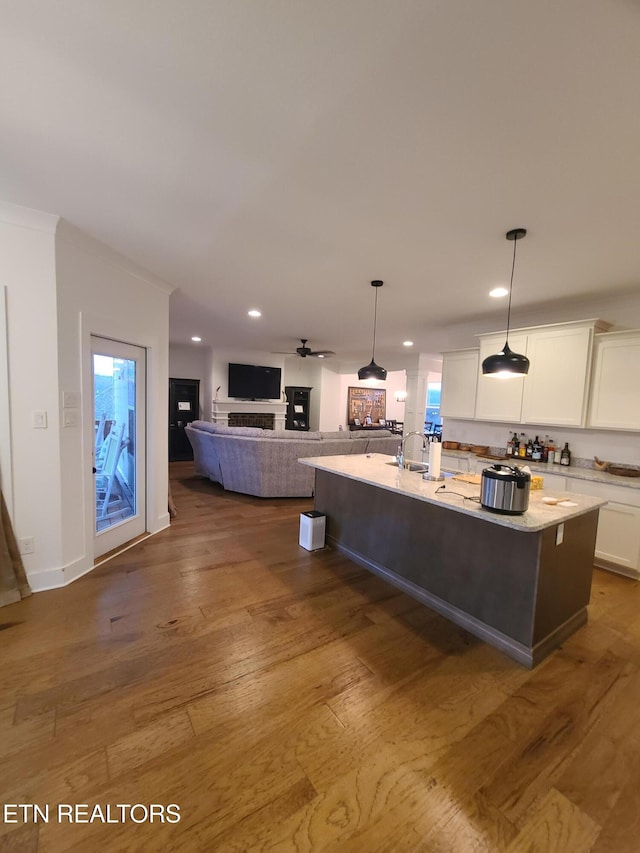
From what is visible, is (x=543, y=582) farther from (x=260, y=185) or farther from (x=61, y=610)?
(x=61, y=610)

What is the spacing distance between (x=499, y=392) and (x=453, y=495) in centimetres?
248

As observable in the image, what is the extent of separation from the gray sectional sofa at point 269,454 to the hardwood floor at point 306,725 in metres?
2.53

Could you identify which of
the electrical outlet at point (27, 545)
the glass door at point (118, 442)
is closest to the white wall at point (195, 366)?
the glass door at point (118, 442)

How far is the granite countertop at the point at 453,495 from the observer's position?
2023 mm

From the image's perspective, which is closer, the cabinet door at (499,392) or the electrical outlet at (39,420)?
the electrical outlet at (39,420)

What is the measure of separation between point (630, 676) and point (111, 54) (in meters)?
3.88

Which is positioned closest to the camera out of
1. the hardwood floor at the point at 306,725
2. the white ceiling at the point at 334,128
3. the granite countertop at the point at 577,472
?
the white ceiling at the point at 334,128

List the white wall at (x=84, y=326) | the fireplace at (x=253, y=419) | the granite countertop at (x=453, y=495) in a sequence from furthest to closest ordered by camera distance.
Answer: the fireplace at (x=253, y=419) < the white wall at (x=84, y=326) < the granite countertop at (x=453, y=495)

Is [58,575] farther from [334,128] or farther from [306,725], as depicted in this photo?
[334,128]

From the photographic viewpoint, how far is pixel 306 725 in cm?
170

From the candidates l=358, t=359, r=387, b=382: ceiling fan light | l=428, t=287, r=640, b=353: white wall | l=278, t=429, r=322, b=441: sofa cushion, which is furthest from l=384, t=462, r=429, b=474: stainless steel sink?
l=428, t=287, r=640, b=353: white wall

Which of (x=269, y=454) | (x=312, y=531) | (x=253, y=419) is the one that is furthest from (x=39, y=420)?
(x=253, y=419)

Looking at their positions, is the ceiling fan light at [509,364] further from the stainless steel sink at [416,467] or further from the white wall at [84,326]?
the white wall at [84,326]

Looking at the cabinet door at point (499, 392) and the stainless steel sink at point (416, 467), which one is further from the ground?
the cabinet door at point (499, 392)
